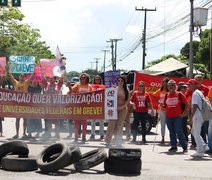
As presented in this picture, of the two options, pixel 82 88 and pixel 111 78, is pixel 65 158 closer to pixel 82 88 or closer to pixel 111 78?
pixel 111 78

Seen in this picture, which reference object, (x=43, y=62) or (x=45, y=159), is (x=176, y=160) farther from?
(x=43, y=62)

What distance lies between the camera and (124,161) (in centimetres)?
916

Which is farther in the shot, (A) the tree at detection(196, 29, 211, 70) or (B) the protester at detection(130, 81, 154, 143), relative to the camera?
(A) the tree at detection(196, 29, 211, 70)

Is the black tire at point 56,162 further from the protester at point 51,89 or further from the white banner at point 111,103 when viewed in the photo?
the protester at point 51,89

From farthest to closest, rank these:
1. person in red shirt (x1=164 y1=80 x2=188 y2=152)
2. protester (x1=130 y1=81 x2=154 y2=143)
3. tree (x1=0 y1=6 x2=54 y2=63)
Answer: tree (x1=0 y1=6 x2=54 y2=63)
protester (x1=130 y1=81 x2=154 y2=143)
person in red shirt (x1=164 y1=80 x2=188 y2=152)

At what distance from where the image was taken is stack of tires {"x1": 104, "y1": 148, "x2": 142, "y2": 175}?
9.15m

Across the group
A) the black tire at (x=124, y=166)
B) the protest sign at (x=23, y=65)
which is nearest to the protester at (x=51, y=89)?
the protest sign at (x=23, y=65)

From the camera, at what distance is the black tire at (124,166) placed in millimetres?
9172

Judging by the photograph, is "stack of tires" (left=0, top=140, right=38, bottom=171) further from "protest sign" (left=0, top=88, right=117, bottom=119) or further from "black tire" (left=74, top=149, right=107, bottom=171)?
"protest sign" (left=0, top=88, right=117, bottom=119)

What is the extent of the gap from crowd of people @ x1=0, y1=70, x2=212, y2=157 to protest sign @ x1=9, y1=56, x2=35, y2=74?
48 centimetres

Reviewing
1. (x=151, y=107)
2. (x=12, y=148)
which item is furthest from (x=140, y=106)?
(x=12, y=148)

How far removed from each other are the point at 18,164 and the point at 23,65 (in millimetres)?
7473

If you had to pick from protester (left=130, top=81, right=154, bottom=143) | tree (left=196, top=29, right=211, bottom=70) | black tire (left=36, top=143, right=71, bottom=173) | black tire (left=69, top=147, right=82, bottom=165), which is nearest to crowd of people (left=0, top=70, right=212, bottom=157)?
protester (left=130, top=81, right=154, bottom=143)

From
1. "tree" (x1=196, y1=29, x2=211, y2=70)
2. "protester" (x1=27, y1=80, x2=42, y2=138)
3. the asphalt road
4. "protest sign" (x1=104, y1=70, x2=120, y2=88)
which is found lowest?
the asphalt road
